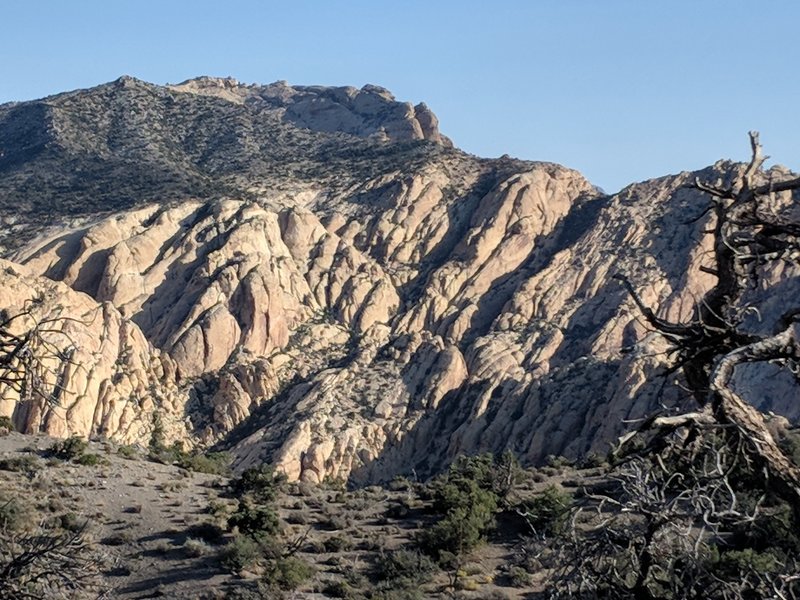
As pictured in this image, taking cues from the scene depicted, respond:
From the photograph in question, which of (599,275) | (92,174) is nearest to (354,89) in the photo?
(92,174)

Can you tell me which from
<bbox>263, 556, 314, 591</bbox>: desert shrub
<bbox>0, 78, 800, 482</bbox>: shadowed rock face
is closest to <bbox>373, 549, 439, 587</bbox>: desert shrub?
<bbox>263, 556, 314, 591</bbox>: desert shrub

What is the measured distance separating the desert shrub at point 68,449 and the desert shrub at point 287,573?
15.1m

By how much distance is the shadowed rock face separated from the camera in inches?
3007

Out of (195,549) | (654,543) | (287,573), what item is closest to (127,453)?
(195,549)

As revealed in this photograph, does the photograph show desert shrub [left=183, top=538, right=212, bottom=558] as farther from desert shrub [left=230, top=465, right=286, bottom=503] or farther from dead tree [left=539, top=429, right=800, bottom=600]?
dead tree [left=539, top=429, right=800, bottom=600]

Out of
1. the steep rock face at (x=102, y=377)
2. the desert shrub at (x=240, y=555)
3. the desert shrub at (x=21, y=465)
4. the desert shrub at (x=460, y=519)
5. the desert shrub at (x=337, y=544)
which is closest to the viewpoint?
the desert shrub at (x=240, y=555)

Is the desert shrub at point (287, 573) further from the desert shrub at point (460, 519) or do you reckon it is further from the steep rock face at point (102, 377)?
the steep rock face at point (102, 377)

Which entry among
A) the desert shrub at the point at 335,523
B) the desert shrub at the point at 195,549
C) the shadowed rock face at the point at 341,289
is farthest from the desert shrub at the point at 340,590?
the shadowed rock face at the point at 341,289

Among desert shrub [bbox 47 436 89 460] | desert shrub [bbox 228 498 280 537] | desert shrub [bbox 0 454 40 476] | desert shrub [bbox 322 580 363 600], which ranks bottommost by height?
desert shrub [bbox 322 580 363 600]

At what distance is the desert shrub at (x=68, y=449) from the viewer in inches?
1608

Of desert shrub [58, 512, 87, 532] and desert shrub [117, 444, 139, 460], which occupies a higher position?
desert shrub [117, 444, 139, 460]

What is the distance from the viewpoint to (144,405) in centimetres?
7550

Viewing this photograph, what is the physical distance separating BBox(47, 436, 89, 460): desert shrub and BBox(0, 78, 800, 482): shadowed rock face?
2235 centimetres

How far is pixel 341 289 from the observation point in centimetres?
9738
